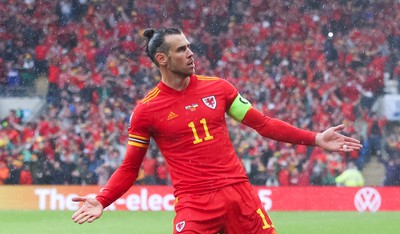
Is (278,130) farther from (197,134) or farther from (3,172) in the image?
(3,172)

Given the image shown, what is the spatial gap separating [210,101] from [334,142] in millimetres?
869

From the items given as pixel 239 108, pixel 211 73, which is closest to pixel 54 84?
pixel 211 73

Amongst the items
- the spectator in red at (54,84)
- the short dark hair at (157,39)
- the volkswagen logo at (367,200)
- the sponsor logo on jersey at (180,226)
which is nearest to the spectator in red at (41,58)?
the spectator in red at (54,84)

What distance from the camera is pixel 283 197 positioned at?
20.6 metres

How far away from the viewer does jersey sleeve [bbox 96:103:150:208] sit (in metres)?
6.37

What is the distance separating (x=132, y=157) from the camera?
21.1ft

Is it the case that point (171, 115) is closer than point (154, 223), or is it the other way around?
point (171, 115)

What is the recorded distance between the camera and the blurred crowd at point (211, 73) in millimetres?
22500

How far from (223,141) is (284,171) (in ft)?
53.1

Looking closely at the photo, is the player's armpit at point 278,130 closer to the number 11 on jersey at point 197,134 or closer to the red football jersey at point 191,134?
the red football jersey at point 191,134

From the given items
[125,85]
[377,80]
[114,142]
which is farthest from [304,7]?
[114,142]

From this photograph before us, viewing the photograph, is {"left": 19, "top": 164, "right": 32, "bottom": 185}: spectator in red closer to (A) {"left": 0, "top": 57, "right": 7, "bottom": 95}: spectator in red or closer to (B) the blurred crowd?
(B) the blurred crowd

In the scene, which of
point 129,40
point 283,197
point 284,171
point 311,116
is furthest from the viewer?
point 129,40

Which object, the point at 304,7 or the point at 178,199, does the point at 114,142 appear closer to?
the point at 304,7
